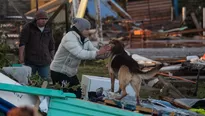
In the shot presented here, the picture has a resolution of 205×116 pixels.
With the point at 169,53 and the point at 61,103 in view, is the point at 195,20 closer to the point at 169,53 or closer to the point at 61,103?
the point at 169,53

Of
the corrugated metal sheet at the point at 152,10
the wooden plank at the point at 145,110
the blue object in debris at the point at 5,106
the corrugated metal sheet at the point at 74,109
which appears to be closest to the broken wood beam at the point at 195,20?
the corrugated metal sheet at the point at 152,10

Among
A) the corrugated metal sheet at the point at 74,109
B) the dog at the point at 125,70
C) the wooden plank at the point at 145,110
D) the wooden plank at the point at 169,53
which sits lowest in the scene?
the wooden plank at the point at 169,53

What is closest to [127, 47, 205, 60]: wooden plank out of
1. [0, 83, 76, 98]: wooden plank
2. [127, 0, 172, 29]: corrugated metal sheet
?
[0, 83, 76, 98]: wooden plank

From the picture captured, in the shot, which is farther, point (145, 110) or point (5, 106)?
point (145, 110)

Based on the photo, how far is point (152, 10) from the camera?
2602 cm

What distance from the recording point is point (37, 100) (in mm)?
4371

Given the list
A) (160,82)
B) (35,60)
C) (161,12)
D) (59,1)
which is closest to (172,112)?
(35,60)

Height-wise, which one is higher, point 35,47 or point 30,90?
point 35,47

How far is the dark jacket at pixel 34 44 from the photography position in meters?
7.15

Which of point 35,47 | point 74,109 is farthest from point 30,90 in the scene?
point 35,47

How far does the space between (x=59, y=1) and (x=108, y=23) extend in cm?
1152

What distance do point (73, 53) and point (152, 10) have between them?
818 inches

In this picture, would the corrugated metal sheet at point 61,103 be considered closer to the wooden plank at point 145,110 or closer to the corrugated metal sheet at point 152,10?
the wooden plank at point 145,110

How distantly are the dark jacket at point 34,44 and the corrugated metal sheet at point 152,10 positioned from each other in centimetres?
1859
